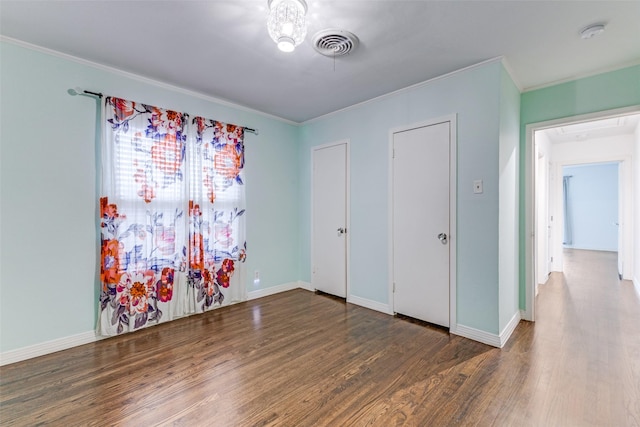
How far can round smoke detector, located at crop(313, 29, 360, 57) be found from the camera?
213cm

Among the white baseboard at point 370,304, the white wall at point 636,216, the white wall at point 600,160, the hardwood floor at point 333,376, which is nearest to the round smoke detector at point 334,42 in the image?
the hardwood floor at point 333,376

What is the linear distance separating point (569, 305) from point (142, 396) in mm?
4639

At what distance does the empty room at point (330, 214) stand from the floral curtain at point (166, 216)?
0.07ft

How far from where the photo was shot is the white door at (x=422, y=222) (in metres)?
2.89

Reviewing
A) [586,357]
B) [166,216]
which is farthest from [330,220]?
[586,357]

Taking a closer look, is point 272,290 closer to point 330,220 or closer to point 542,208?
point 330,220

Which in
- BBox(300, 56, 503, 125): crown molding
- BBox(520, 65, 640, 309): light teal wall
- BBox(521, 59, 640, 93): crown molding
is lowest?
A: BBox(520, 65, 640, 309): light teal wall

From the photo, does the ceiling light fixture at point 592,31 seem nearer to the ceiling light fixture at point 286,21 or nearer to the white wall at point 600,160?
the ceiling light fixture at point 286,21

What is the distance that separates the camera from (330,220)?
405cm

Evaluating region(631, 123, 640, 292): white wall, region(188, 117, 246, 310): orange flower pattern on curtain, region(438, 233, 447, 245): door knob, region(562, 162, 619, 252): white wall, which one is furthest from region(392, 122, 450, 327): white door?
region(562, 162, 619, 252): white wall

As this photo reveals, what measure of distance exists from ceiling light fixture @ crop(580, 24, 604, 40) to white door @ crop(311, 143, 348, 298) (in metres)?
2.40

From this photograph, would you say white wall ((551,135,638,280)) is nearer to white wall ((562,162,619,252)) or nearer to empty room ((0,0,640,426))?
empty room ((0,0,640,426))

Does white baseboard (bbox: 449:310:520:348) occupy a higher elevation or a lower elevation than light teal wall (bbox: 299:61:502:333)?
lower

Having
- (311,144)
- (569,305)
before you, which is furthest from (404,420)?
(311,144)
